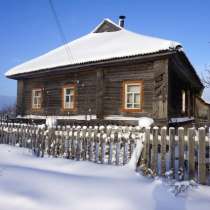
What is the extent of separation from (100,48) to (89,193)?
39.7 feet

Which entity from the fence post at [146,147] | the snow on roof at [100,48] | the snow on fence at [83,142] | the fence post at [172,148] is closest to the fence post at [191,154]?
the fence post at [172,148]

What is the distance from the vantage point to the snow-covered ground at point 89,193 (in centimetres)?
374

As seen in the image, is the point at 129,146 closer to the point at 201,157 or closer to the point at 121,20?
the point at 201,157

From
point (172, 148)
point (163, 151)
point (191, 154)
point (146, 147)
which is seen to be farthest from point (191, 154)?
point (146, 147)

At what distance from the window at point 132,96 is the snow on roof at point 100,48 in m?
1.52

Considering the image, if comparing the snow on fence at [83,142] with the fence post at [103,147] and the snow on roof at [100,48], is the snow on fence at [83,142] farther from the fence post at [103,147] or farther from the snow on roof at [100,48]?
the snow on roof at [100,48]

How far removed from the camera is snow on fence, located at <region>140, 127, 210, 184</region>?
5.23m

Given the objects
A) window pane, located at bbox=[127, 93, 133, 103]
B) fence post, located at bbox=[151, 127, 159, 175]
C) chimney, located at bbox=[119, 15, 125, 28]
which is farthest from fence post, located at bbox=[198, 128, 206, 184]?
chimney, located at bbox=[119, 15, 125, 28]

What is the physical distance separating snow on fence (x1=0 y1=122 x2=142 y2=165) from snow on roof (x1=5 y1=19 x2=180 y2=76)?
5.58 m

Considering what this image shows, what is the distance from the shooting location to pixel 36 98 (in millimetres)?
17766

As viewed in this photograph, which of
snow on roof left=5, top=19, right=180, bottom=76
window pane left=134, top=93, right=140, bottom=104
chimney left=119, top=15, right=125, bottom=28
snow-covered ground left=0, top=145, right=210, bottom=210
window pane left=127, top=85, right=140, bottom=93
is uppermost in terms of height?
chimney left=119, top=15, right=125, bottom=28

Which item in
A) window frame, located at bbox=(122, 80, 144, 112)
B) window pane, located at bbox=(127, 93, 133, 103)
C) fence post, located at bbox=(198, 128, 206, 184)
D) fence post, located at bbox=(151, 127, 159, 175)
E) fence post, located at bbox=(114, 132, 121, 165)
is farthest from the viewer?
window pane, located at bbox=(127, 93, 133, 103)

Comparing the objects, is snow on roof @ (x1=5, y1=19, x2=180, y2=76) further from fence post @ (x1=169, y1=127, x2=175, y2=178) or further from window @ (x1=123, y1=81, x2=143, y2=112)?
fence post @ (x1=169, y1=127, x2=175, y2=178)

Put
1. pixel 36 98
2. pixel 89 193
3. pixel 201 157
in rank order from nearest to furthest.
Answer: pixel 89 193 < pixel 201 157 < pixel 36 98
